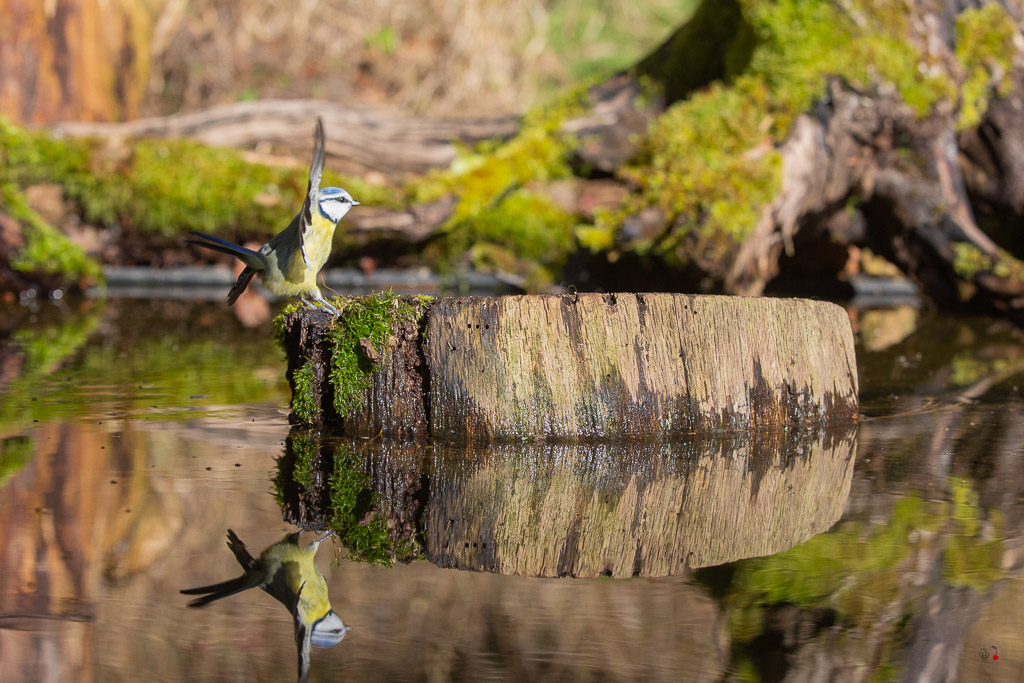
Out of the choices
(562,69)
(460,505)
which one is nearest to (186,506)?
(460,505)

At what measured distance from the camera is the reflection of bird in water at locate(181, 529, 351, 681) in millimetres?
1817

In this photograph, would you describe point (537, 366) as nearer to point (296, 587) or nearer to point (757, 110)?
point (296, 587)

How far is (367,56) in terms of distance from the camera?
15.3m

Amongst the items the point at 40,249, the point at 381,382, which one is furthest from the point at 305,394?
the point at 40,249

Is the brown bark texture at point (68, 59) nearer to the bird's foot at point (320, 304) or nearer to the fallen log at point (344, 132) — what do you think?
the fallen log at point (344, 132)

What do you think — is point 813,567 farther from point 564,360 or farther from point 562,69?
point 562,69

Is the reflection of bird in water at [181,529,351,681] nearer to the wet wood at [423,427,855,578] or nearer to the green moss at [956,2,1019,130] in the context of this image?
the wet wood at [423,427,855,578]

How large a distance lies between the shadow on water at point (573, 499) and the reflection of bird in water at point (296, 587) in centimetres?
14

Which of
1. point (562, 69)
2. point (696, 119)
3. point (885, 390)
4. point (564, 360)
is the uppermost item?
point (562, 69)

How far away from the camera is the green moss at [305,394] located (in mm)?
3367

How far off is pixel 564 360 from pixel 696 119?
4.20 meters

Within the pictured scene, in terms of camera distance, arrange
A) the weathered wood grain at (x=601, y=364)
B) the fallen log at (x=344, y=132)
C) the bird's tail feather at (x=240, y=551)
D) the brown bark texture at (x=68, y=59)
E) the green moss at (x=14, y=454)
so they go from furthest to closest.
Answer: the brown bark texture at (x=68, y=59) < the fallen log at (x=344, y=132) < the weathered wood grain at (x=601, y=364) < the green moss at (x=14, y=454) < the bird's tail feather at (x=240, y=551)

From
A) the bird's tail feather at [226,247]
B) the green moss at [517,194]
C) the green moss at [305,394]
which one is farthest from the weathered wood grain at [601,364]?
the green moss at [517,194]

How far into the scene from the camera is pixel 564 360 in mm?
3203
